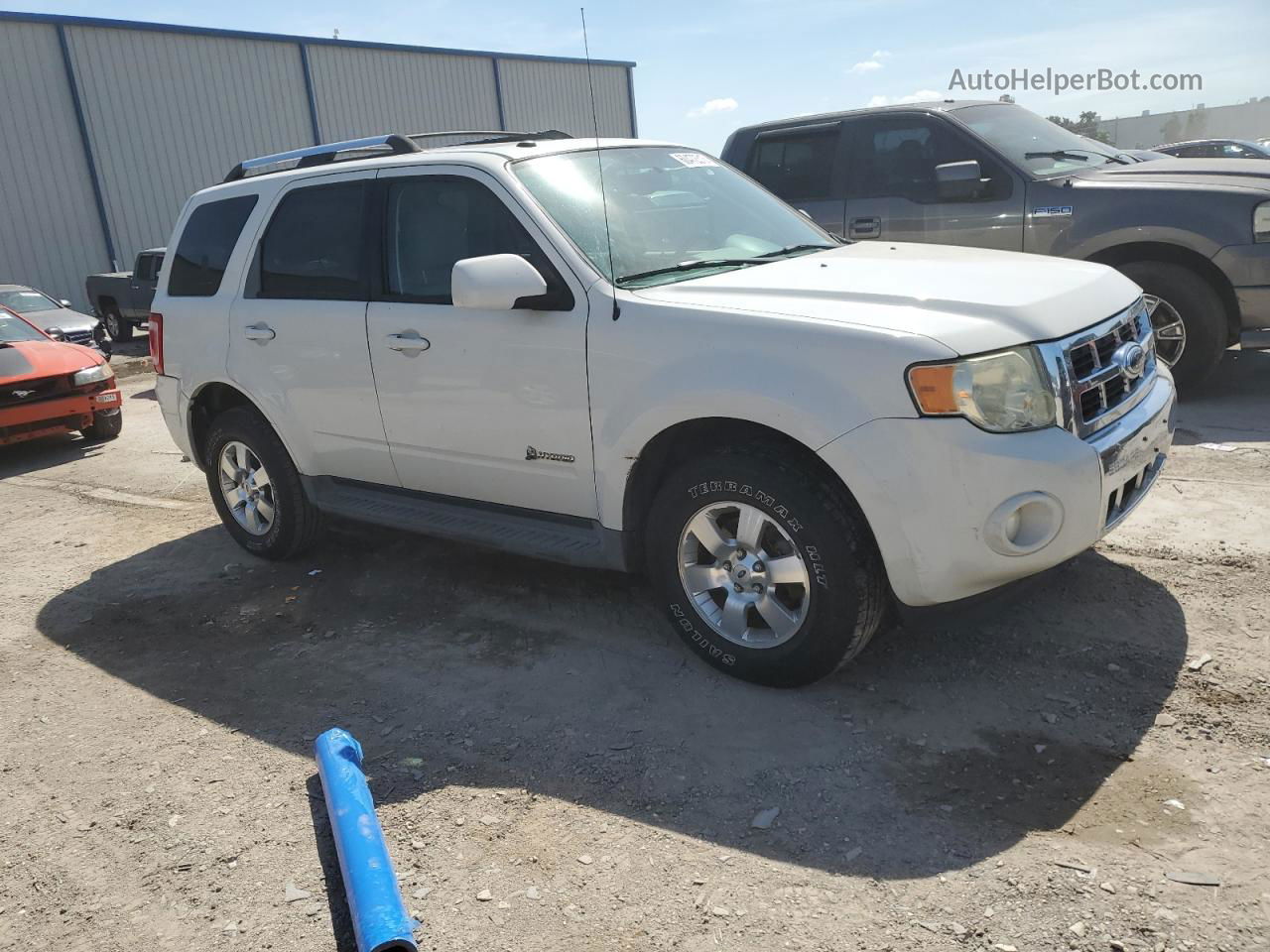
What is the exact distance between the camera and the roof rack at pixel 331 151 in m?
4.88

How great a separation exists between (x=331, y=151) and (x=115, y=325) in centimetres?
1530

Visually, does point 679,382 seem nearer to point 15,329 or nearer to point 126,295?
point 15,329

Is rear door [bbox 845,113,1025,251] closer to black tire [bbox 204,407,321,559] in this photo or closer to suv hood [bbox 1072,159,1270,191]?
suv hood [bbox 1072,159,1270,191]

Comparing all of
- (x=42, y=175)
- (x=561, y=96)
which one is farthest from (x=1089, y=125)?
(x=42, y=175)

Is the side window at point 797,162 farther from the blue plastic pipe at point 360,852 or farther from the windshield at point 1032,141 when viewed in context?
the blue plastic pipe at point 360,852

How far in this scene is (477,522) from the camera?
4328 millimetres

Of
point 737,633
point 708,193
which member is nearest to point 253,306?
point 708,193

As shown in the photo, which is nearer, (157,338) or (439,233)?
(439,233)

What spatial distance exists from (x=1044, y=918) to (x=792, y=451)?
1545 mm

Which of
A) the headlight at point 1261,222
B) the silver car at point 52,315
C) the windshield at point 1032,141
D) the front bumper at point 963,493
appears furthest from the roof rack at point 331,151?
the silver car at point 52,315

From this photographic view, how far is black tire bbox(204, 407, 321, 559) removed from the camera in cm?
523

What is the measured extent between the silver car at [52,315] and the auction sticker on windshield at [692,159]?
1142 centimetres

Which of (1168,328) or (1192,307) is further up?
(1192,307)

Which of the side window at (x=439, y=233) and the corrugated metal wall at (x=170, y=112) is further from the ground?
the corrugated metal wall at (x=170, y=112)
